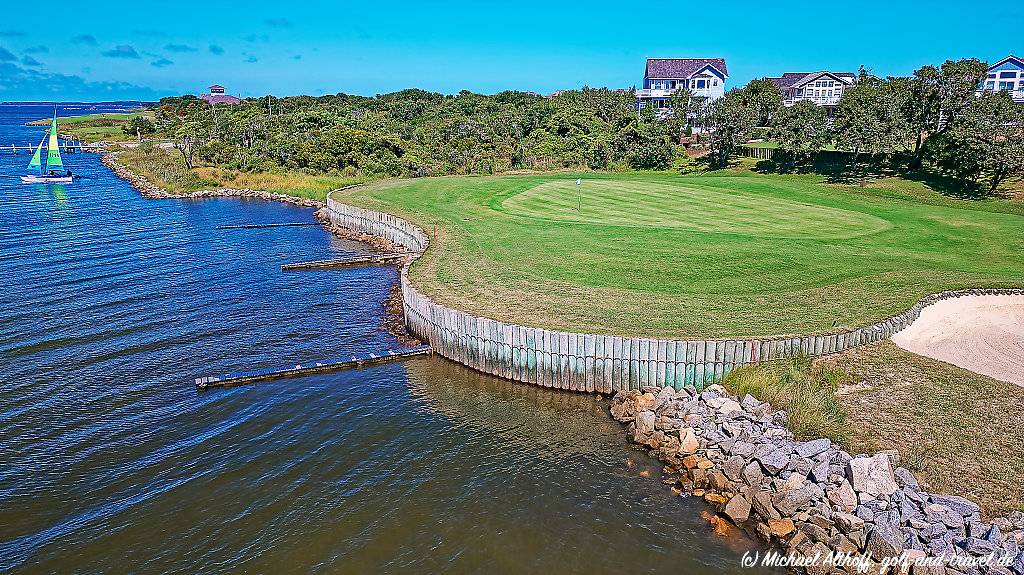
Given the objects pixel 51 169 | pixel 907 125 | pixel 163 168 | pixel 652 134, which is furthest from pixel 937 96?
pixel 51 169

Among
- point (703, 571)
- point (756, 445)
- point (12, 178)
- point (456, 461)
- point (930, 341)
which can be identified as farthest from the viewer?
point (12, 178)

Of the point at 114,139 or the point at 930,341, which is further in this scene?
the point at 114,139

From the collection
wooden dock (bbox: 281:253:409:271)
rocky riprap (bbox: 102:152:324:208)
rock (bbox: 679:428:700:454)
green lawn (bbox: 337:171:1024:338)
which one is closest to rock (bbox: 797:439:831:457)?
rock (bbox: 679:428:700:454)

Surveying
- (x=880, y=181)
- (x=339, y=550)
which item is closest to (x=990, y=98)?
(x=880, y=181)

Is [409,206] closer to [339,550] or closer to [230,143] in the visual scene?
[339,550]

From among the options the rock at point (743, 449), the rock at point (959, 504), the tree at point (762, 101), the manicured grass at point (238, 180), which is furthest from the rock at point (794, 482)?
the tree at point (762, 101)

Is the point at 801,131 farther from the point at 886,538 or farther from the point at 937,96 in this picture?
the point at 886,538

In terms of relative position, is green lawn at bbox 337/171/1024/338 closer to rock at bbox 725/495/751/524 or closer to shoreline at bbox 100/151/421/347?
shoreline at bbox 100/151/421/347
